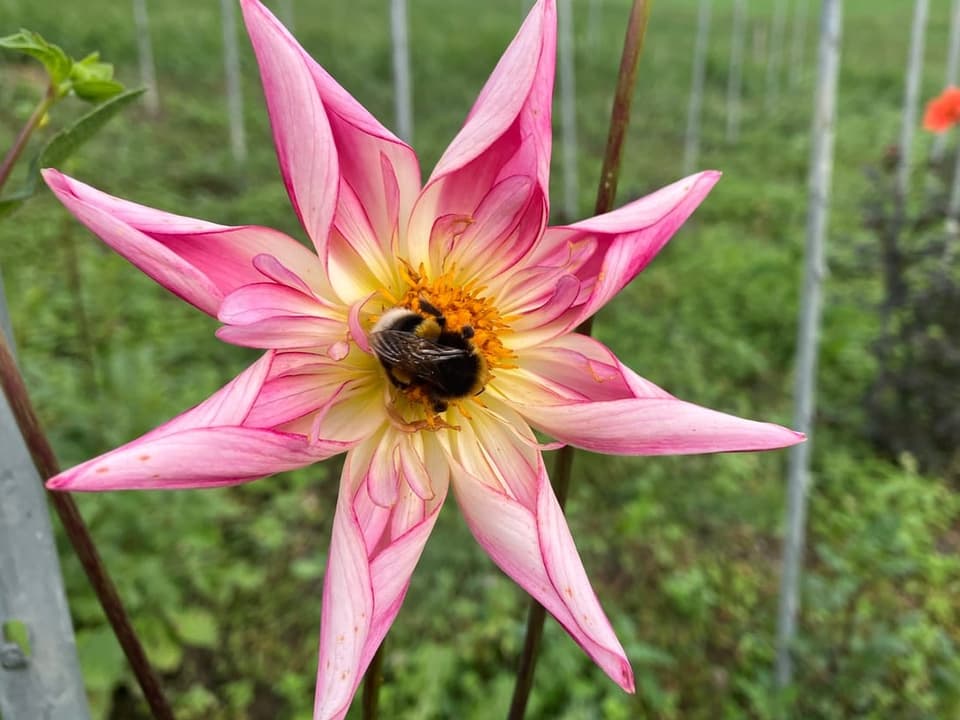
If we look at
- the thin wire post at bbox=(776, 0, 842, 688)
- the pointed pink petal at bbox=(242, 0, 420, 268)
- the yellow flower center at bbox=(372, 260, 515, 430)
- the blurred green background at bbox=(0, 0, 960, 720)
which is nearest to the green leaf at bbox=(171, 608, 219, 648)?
the blurred green background at bbox=(0, 0, 960, 720)

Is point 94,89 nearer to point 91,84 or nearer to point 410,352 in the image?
point 91,84

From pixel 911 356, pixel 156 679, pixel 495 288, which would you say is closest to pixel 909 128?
pixel 911 356

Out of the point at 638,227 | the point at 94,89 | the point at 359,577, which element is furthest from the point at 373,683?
the point at 94,89

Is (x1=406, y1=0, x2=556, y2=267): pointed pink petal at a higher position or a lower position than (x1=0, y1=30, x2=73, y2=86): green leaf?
lower

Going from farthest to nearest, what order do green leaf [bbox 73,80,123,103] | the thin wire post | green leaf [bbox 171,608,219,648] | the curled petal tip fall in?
green leaf [bbox 171,608,219,648], the thin wire post, green leaf [bbox 73,80,123,103], the curled petal tip

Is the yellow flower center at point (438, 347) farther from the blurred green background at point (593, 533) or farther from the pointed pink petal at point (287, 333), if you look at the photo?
the blurred green background at point (593, 533)

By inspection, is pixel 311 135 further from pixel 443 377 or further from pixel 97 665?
pixel 97 665

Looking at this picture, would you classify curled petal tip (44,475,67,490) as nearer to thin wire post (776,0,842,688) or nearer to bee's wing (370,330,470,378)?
bee's wing (370,330,470,378)
